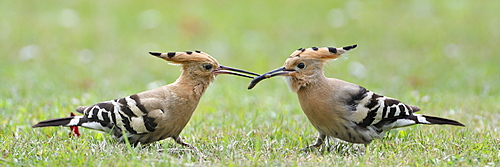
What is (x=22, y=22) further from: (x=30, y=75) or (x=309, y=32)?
(x=309, y=32)

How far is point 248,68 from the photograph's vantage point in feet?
30.4

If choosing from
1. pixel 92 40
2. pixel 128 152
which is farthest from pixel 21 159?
pixel 92 40

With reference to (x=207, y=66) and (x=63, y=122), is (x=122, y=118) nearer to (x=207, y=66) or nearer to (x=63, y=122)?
(x=63, y=122)

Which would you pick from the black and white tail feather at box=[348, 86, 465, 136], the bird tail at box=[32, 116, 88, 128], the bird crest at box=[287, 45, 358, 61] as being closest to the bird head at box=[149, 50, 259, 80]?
the bird crest at box=[287, 45, 358, 61]

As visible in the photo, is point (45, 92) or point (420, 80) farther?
point (420, 80)

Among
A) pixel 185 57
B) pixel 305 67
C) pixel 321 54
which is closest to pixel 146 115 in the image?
pixel 185 57

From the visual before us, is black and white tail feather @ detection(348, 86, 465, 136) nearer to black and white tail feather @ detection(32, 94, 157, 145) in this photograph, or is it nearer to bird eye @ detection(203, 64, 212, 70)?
bird eye @ detection(203, 64, 212, 70)

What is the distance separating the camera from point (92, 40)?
34.6ft

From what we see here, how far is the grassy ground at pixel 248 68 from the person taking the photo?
4.11m

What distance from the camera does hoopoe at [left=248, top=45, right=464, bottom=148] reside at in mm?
4438

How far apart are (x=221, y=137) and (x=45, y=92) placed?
3218 mm

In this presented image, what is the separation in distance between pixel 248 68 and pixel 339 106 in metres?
4.88

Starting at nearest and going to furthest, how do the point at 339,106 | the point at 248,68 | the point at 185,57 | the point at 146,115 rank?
the point at 146,115, the point at 339,106, the point at 185,57, the point at 248,68

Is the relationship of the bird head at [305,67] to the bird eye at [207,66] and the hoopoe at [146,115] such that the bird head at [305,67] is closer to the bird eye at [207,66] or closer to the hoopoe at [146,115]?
the bird eye at [207,66]
